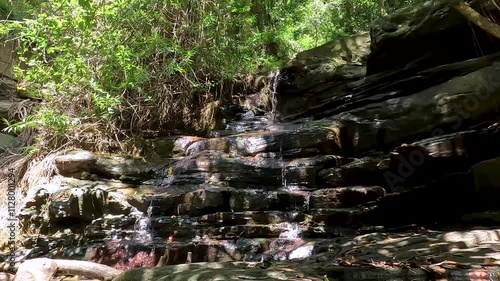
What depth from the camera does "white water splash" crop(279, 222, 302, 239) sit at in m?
4.61

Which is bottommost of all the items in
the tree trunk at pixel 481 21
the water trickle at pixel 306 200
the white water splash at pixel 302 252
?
the white water splash at pixel 302 252

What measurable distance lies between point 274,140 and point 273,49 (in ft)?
18.2

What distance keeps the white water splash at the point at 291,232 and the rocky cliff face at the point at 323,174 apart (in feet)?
0.06

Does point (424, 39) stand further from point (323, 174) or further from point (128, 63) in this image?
point (128, 63)

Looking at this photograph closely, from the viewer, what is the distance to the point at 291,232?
466 cm

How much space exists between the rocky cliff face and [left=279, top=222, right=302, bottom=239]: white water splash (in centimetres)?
2

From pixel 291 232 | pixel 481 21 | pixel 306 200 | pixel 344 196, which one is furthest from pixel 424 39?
pixel 291 232

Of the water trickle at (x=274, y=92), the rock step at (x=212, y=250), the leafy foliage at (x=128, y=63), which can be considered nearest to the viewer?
the rock step at (x=212, y=250)

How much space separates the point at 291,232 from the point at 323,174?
1.44 m

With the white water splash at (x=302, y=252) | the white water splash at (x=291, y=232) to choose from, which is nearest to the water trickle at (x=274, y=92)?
the white water splash at (x=291, y=232)

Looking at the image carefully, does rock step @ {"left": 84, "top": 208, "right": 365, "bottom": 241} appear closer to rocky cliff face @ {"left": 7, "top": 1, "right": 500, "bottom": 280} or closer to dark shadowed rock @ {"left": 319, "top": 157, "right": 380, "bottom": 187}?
rocky cliff face @ {"left": 7, "top": 1, "right": 500, "bottom": 280}

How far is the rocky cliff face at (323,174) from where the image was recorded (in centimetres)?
455

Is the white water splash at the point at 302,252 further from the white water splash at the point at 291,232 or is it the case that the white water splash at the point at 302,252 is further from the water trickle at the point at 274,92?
the water trickle at the point at 274,92

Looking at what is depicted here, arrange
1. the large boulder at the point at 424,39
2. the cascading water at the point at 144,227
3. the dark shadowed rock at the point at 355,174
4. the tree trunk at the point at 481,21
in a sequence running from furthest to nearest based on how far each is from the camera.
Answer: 1. the large boulder at the point at 424,39
2. the dark shadowed rock at the point at 355,174
3. the cascading water at the point at 144,227
4. the tree trunk at the point at 481,21
